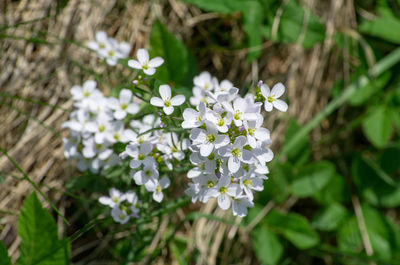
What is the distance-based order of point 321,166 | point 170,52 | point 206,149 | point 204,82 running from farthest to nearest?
point 321,166 → point 170,52 → point 204,82 → point 206,149

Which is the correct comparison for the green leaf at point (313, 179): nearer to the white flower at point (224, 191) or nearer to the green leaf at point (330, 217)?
the green leaf at point (330, 217)

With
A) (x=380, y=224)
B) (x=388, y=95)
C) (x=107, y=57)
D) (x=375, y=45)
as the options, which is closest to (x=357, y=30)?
(x=375, y=45)

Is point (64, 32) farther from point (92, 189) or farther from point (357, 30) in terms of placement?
point (357, 30)

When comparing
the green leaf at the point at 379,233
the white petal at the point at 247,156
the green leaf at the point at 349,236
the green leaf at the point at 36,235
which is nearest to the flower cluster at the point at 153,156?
the white petal at the point at 247,156

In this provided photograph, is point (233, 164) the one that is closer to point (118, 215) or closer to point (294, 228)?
point (118, 215)

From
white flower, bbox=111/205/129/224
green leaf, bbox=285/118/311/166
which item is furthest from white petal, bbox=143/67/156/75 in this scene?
green leaf, bbox=285/118/311/166

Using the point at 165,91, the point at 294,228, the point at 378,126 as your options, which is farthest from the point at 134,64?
the point at 378,126

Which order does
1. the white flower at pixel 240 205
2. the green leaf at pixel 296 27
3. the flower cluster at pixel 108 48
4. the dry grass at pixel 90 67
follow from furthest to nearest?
1. the green leaf at pixel 296 27
2. the dry grass at pixel 90 67
3. the flower cluster at pixel 108 48
4. the white flower at pixel 240 205
